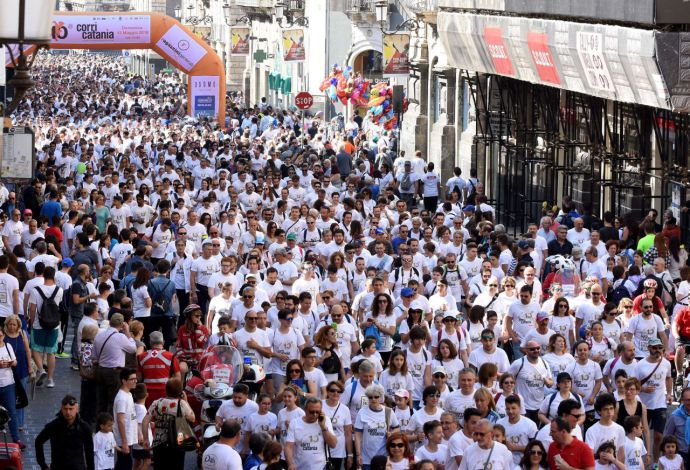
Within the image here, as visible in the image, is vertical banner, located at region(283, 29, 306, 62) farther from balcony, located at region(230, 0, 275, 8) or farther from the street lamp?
the street lamp

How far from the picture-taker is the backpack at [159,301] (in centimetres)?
1714

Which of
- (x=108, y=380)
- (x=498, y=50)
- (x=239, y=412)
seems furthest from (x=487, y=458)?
(x=498, y=50)

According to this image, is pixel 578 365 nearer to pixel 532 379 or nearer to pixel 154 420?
pixel 532 379

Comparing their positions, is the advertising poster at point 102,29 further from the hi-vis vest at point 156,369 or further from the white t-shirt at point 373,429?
the white t-shirt at point 373,429

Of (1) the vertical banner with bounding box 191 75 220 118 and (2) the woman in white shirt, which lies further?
(1) the vertical banner with bounding box 191 75 220 118

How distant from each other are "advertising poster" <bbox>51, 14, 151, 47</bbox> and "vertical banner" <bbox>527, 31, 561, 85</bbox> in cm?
1559

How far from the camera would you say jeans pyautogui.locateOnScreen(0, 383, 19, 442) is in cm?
1384

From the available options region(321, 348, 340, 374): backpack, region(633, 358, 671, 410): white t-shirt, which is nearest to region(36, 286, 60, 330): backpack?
region(321, 348, 340, 374): backpack

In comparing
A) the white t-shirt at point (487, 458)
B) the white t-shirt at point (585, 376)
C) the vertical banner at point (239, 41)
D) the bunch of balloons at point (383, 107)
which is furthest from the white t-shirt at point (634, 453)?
the vertical banner at point (239, 41)

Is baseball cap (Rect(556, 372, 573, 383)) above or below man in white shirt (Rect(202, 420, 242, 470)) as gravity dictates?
above

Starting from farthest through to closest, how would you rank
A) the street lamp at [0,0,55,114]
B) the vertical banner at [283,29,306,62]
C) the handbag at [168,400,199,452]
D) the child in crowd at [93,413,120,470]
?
the vertical banner at [283,29,306,62] < the handbag at [168,400,199,452] < the child in crowd at [93,413,120,470] < the street lamp at [0,0,55,114]

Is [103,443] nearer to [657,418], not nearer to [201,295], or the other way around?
[657,418]

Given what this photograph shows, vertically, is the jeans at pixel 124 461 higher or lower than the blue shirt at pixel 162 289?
lower

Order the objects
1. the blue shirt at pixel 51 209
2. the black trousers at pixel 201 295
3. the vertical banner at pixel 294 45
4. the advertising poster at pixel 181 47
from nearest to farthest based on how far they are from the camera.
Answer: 1. the black trousers at pixel 201 295
2. the blue shirt at pixel 51 209
3. the advertising poster at pixel 181 47
4. the vertical banner at pixel 294 45
